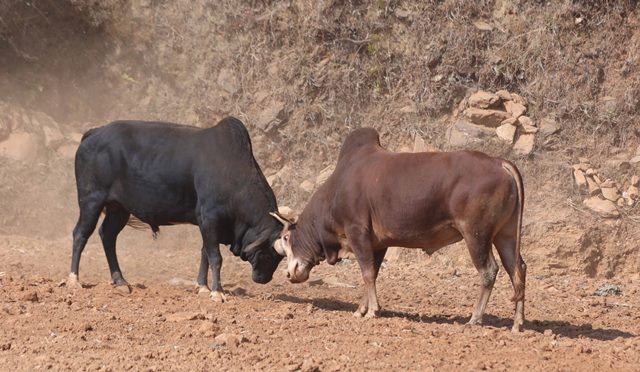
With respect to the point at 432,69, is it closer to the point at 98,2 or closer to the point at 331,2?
the point at 331,2

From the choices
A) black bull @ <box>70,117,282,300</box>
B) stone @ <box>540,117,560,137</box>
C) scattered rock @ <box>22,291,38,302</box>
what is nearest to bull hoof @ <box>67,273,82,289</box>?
black bull @ <box>70,117,282,300</box>

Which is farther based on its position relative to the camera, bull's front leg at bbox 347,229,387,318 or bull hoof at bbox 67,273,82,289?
bull hoof at bbox 67,273,82,289

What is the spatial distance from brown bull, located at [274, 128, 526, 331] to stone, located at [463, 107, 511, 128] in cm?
418

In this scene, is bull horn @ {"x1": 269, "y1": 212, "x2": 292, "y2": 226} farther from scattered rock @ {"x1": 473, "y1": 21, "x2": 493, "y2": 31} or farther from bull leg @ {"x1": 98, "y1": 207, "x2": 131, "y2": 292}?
scattered rock @ {"x1": 473, "y1": 21, "x2": 493, "y2": 31}

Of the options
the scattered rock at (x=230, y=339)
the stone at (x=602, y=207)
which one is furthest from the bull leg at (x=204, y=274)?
the stone at (x=602, y=207)

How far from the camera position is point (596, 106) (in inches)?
583

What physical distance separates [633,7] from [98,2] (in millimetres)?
8283

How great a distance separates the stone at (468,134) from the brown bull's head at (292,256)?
4.04 metres

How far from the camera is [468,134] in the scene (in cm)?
1441

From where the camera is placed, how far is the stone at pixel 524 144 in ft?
46.8

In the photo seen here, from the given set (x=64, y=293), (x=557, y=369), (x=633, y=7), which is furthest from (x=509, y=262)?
(x=633, y=7)

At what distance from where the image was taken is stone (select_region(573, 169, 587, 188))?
14008 millimetres

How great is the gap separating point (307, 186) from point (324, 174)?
0.97 ft

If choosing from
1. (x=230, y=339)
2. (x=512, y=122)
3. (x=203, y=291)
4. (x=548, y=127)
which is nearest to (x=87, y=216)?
(x=203, y=291)
